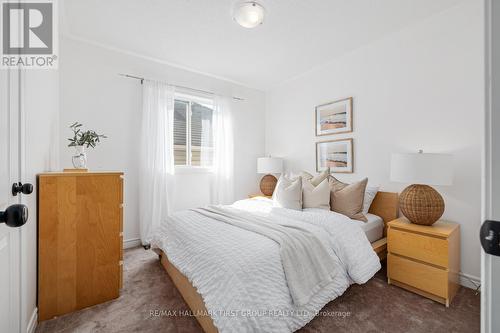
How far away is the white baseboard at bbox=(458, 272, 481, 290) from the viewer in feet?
6.67

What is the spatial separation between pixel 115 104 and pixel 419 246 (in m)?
3.86

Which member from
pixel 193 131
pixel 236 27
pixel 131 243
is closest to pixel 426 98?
pixel 236 27

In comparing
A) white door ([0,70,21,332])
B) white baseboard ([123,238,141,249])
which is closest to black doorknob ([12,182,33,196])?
white door ([0,70,21,332])

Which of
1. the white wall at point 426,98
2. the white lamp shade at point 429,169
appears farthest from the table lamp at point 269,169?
the white lamp shade at point 429,169

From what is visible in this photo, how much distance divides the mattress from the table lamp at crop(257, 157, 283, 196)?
1713 millimetres

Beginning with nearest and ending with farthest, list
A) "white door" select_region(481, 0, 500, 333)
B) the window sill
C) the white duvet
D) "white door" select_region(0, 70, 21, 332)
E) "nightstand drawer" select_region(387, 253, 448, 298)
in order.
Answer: "white door" select_region(481, 0, 500, 333), "white door" select_region(0, 70, 21, 332), the white duvet, "nightstand drawer" select_region(387, 253, 448, 298), the window sill

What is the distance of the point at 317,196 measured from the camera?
8.31 feet

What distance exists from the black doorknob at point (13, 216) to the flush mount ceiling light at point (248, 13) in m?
2.26

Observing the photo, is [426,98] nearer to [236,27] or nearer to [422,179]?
[422,179]

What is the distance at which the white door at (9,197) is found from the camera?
954 mm

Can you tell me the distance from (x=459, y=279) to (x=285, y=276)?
1.99m

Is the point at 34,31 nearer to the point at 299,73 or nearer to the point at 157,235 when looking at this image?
the point at 157,235

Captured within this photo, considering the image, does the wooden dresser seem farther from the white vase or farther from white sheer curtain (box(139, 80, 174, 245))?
white sheer curtain (box(139, 80, 174, 245))

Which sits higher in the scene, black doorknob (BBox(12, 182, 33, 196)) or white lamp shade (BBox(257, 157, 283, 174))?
white lamp shade (BBox(257, 157, 283, 174))
